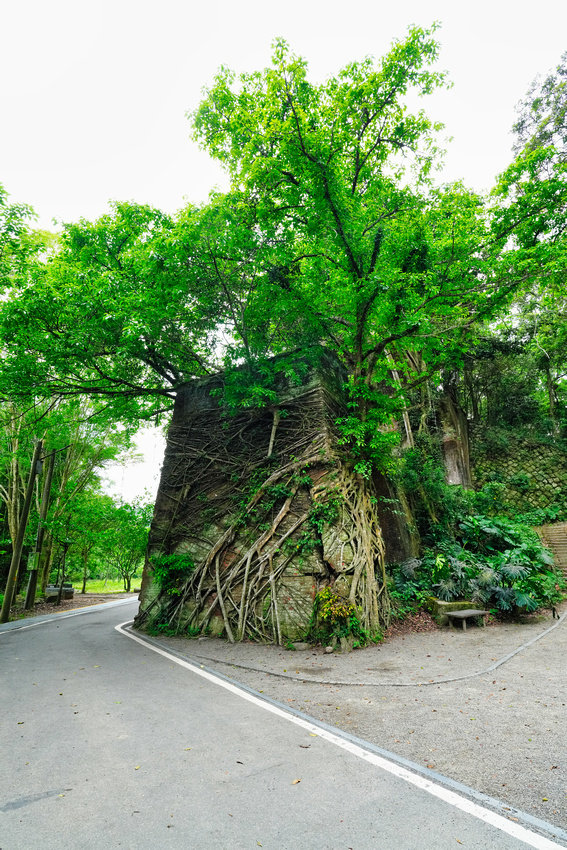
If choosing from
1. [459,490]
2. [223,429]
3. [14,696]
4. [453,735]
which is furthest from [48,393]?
[459,490]

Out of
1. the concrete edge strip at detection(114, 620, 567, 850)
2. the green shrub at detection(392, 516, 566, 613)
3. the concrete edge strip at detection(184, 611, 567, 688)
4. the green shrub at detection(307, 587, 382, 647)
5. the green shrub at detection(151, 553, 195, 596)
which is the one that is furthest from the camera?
the green shrub at detection(151, 553, 195, 596)

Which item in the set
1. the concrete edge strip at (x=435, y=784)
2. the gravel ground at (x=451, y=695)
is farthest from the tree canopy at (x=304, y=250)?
the concrete edge strip at (x=435, y=784)

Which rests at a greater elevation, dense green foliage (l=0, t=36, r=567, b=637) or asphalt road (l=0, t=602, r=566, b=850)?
dense green foliage (l=0, t=36, r=567, b=637)

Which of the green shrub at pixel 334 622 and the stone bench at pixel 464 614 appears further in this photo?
the stone bench at pixel 464 614

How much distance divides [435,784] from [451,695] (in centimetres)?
230

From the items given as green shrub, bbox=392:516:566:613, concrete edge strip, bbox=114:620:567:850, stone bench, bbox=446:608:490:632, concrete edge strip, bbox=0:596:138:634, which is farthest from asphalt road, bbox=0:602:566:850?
concrete edge strip, bbox=0:596:138:634

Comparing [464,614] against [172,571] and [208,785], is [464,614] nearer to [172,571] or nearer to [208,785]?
[172,571]

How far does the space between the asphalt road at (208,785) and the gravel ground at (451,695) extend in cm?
34

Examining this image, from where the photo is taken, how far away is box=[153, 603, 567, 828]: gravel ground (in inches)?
121

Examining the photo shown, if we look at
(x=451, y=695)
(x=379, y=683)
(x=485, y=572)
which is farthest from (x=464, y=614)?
(x=451, y=695)

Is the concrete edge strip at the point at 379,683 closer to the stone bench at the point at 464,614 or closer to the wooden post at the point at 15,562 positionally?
the stone bench at the point at 464,614

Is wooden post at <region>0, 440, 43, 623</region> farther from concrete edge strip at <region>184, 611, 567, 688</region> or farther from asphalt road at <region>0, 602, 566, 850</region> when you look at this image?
asphalt road at <region>0, 602, 566, 850</region>

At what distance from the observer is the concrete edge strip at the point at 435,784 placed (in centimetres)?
232

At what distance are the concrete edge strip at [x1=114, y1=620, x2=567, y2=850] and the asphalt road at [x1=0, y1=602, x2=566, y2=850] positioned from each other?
0.04ft
